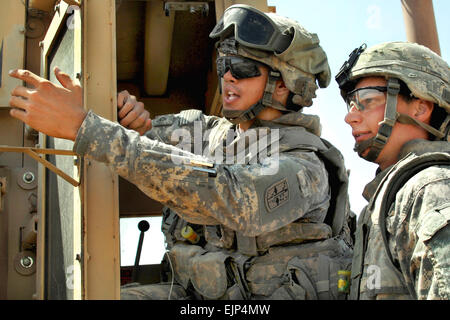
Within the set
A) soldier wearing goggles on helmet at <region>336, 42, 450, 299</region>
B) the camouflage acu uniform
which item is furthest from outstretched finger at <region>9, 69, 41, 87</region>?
soldier wearing goggles on helmet at <region>336, 42, 450, 299</region>

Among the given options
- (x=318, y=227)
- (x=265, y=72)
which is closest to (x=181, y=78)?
(x=265, y=72)

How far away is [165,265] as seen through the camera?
4078 mm

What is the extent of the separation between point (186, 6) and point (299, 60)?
2.54ft

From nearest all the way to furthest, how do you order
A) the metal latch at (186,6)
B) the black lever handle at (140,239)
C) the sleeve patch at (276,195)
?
the sleeve patch at (276,195) < the metal latch at (186,6) < the black lever handle at (140,239)

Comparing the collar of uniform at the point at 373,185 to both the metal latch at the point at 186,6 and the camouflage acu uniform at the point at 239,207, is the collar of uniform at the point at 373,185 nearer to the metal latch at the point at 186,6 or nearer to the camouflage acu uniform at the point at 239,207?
the camouflage acu uniform at the point at 239,207

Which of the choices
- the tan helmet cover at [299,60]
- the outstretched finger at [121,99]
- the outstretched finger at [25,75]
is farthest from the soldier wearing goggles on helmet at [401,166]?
the outstretched finger at [25,75]

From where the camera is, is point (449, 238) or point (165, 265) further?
point (165, 265)

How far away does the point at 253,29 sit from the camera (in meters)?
3.91

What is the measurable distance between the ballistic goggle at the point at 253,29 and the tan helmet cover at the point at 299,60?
0.16 feet

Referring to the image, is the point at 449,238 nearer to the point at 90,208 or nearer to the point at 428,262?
the point at 428,262

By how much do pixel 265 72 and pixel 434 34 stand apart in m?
3.26

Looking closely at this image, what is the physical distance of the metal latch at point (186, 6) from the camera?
426cm

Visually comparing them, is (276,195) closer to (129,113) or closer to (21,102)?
(129,113)

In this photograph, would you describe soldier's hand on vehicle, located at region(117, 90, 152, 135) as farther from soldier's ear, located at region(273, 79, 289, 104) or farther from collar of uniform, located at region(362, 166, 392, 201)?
collar of uniform, located at region(362, 166, 392, 201)
